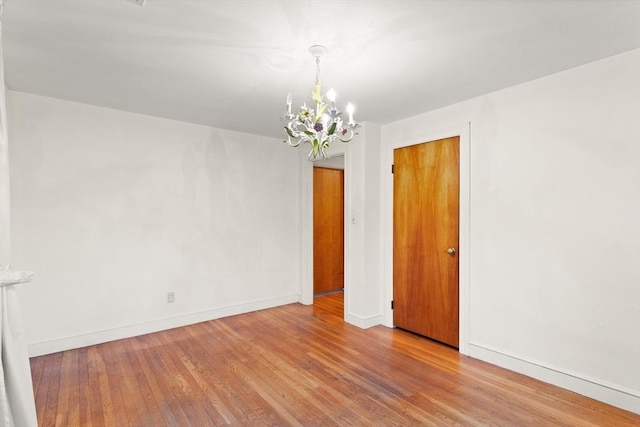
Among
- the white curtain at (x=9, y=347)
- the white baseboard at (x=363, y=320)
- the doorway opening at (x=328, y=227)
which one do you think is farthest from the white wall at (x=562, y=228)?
the white curtain at (x=9, y=347)

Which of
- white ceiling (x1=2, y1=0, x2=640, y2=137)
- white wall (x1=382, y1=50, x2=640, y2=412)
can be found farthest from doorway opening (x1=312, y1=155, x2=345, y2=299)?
white wall (x1=382, y1=50, x2=640, y2=412)

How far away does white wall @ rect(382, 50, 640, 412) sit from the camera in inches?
85.6

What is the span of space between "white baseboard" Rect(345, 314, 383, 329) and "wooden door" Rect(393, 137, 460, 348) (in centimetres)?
22

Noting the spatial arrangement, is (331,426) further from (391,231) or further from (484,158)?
(484,158)

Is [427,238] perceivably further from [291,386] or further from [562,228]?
[291,386]

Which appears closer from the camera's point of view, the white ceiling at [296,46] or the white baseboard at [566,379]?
the white ceiling at [296,46]

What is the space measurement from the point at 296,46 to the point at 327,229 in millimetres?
3609

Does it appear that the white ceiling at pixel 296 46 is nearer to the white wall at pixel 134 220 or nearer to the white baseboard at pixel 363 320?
the white wall at pixel 134 220

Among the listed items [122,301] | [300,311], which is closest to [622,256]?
[300,311]

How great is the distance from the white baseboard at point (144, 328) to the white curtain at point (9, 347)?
83.0 inches

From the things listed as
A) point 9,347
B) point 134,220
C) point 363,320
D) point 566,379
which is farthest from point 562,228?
point 134,220

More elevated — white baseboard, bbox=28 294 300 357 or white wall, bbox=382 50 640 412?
white wall, bbox=382 50 640 412

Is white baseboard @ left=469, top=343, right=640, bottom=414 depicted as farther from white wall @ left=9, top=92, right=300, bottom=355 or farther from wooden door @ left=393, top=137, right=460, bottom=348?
white wall @ left=9, top=92, right=300, bottom=355

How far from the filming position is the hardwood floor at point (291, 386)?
210 cm
